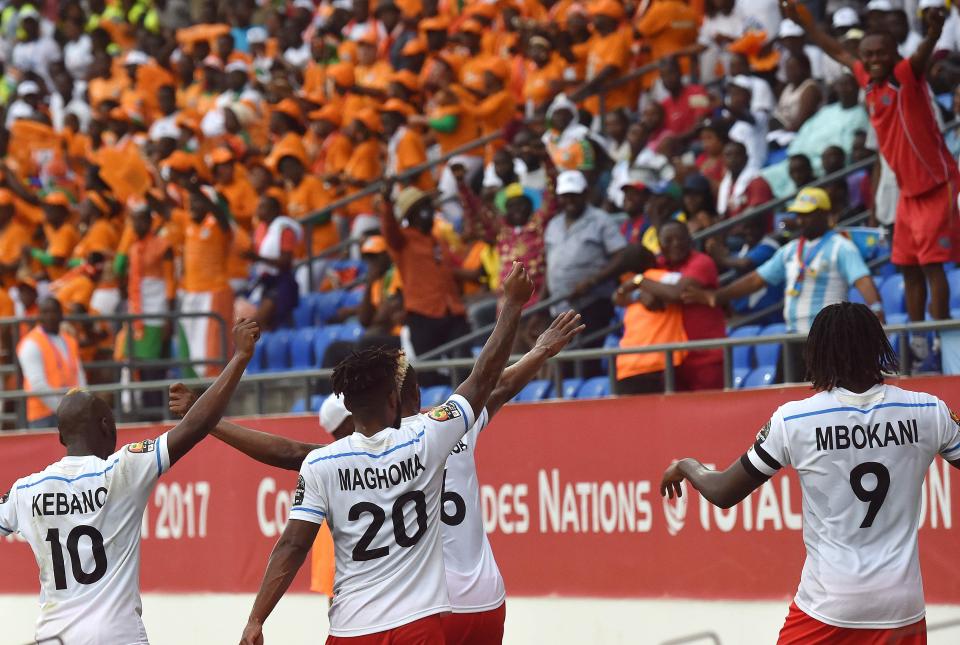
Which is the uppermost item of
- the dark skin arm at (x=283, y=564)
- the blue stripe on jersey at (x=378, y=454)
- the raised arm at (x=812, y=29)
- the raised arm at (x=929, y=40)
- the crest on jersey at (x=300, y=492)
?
the raised arm at (x=812, y=29)

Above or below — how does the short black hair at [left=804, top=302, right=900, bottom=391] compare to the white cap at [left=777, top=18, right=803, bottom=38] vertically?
below

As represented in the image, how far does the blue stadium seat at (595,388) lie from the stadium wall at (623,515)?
3.37ft

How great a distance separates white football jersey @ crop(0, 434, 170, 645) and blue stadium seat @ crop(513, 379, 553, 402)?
5.00 meters

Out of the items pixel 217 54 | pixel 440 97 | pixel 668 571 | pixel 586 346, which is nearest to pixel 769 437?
pixel 668 571

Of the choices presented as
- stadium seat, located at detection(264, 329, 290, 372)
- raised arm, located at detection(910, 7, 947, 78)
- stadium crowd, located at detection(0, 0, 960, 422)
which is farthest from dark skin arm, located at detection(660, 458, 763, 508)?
stadium seat, located at detection(264, 329, 290, 372)

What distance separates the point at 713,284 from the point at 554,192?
8.64 ft

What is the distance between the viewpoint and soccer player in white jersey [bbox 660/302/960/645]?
5.09m

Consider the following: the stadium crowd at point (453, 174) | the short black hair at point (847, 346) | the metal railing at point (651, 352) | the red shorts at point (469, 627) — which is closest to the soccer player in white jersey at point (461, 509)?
the red shorts at point (469, 627)

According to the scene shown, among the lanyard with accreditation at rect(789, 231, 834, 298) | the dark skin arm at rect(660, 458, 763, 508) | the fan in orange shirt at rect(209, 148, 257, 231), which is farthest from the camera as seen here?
the fan in orange shirt at rect(209, 148, 257, 231)

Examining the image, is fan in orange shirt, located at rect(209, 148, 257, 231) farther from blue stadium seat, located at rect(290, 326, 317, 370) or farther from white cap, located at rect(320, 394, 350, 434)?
white cap, located at rect(320, 394, 350, 434)

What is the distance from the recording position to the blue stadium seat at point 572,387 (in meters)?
10.2

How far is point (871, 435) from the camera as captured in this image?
5109 mm

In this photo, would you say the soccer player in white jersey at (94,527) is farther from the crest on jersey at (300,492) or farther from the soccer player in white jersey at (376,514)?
the soccer player in white jersey at (376,514)

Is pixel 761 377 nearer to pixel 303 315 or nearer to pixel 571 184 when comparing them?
pixel 571 184
